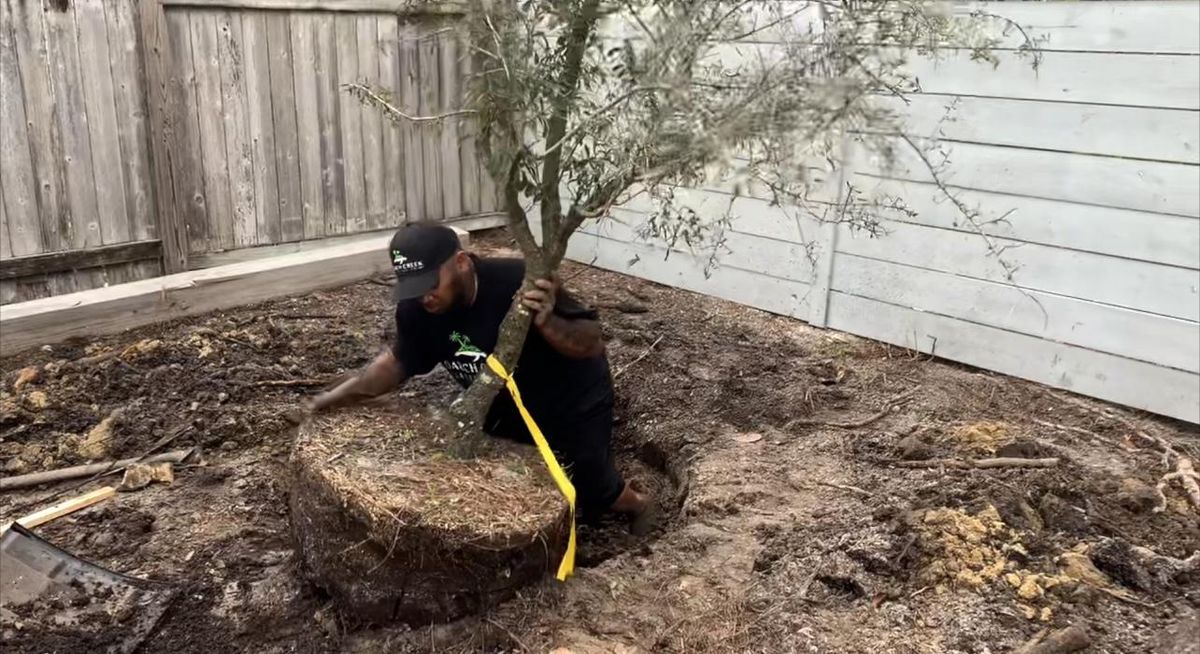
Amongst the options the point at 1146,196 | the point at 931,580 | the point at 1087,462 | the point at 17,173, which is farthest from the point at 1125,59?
the point at 17,173

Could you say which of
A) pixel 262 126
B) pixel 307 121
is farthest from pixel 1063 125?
pixel 262 126

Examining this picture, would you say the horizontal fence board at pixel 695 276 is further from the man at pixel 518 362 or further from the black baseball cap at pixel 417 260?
the black baseball cap at pixel 417 260

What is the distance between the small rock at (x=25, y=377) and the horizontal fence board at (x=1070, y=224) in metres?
3.91

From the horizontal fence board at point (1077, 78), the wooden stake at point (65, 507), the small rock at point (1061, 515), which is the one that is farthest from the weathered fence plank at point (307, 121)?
the small rock at point (1061, 515)

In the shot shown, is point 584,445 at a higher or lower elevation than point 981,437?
higher

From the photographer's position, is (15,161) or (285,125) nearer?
(15,161)

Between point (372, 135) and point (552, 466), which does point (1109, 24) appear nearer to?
point (552, 466)

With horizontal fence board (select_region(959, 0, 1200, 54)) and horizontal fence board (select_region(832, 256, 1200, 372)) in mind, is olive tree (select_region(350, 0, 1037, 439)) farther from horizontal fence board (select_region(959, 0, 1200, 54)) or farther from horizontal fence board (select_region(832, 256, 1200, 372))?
horizontal fence board (select_region(832, 256, 1200, 372))

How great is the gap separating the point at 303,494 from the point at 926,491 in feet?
7.02

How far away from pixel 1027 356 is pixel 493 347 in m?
2.77

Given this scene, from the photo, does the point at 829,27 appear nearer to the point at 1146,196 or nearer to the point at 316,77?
the point at 1146,196

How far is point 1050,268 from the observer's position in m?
4.32

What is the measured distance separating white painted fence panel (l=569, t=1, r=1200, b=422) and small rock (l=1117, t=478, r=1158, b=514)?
885 mm

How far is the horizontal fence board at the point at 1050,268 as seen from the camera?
3.99m
